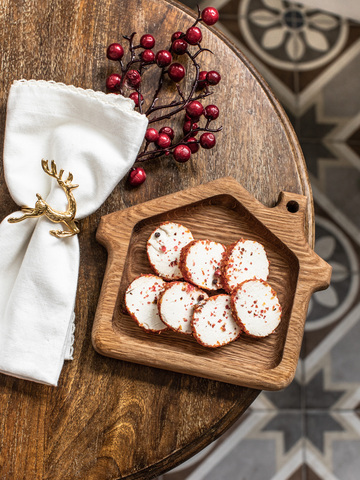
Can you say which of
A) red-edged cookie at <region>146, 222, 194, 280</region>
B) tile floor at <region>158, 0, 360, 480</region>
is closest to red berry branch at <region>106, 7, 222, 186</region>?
red-edged cookie at <region>146, 222, 194, 280</region>

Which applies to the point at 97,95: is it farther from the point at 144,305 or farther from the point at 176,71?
the point at 144,305

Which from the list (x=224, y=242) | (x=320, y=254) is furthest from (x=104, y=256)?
(x=320, y=254)

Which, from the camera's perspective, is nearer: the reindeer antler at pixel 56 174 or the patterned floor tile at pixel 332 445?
the reindeer antler at pixel 56 174

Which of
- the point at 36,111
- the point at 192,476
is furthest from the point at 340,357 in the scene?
the point at 36,111

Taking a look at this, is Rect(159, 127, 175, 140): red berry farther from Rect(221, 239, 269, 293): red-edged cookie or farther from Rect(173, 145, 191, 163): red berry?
Rect(221, 239, 269, 293): red-edged cookie

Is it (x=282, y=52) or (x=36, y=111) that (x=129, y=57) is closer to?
(x=36, y=111)

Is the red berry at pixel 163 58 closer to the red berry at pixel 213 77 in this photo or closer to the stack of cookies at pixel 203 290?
the red berry at pixel 213 77

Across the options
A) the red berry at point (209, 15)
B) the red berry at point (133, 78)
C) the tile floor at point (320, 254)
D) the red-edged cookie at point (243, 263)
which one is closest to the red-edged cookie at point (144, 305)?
the red-edged cookie at point (243, 263)
